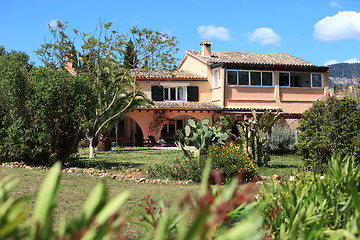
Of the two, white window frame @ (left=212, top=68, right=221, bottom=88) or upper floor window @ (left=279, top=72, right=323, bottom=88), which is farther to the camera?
upper floor window @ (left=279, top=72, right=323, bottom=88)

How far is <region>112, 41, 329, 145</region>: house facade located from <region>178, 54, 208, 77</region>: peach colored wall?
76 mm

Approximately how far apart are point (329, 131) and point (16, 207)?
12221 millimetres

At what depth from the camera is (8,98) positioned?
13.7 metres

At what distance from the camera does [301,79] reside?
3262cm

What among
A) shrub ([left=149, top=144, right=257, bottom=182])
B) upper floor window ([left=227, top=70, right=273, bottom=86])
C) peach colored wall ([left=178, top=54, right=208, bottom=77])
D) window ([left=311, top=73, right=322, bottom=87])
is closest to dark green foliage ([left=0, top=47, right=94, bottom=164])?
shrub ([left=149, top=144, right=257, bottom=182])

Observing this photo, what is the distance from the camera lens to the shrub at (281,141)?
72.8 ft

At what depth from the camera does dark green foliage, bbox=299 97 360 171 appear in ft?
40.5

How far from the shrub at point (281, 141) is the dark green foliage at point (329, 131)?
28.7 feet

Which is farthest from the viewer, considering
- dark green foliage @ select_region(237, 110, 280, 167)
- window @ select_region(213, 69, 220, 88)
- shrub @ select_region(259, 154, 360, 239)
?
window @ select_region(213, 69, 220, 88)

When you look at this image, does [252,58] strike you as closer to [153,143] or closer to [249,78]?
[249,78]

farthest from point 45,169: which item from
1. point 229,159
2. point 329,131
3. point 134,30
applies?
point 134,30

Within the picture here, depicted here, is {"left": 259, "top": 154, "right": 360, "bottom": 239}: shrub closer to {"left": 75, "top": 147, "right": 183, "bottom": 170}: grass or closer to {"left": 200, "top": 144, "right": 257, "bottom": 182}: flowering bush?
{"left": 200, "top": 144, "right": 257, "bottom": 182}: flowering bush

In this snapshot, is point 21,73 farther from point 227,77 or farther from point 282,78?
point 282,78

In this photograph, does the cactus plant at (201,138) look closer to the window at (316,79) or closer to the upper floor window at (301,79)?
the upper floor window at (301,79)
